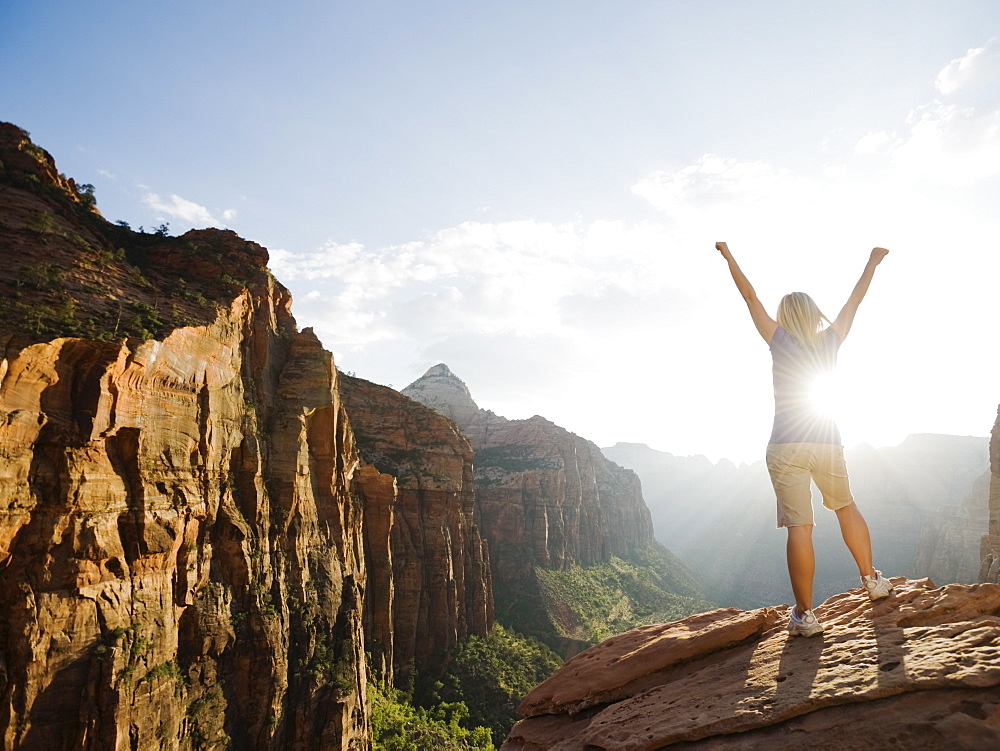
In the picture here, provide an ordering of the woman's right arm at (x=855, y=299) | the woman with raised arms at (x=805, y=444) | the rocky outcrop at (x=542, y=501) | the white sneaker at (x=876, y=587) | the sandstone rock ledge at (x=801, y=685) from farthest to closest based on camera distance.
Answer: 1. the rocky outcrop at (x=542, y=501)
2. the woman's right arm at (x=855, y=299)
3. the white sneaker at (x=876, y=587)
4. the woman with raised arms at (x=805, y=444)
5. the sandstone rock ledge at (x=801, y=685)

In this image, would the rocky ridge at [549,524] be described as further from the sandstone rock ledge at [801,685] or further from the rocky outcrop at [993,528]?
the sandstone rock ledge at [801,685]

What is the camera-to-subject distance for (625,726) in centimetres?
523

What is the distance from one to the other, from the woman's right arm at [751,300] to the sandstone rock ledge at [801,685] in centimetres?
315

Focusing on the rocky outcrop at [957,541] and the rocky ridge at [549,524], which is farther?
the rocky outcrop at [957,541]

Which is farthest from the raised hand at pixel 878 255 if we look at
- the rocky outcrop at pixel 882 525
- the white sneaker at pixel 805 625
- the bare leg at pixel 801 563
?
the rocky outcrop at pixel 882 525

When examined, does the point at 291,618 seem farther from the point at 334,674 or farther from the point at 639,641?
the point at 639,641

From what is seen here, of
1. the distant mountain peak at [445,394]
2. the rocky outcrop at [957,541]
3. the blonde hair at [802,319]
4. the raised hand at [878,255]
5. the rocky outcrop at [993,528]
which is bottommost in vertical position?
the rocky outcrop at [957,541]

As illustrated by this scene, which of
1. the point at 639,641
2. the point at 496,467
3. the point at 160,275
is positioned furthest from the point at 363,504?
the point at 496,467

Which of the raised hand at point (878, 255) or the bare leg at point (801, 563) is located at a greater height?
the raised hand at point (878, 255)

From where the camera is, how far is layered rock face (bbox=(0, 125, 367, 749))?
44.0 feet

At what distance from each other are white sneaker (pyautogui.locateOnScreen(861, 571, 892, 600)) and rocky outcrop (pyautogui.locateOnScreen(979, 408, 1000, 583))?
45.5m

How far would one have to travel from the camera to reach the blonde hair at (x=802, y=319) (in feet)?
18.7

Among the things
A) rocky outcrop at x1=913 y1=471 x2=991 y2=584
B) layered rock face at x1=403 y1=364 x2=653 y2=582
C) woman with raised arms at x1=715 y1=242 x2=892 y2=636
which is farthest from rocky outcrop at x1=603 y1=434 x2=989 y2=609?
woman with raised arms at x1=715 y1=242 x2=892 y2=636

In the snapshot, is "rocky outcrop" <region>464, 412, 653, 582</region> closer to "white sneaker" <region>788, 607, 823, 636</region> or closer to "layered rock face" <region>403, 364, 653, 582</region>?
"layered rock face" <region>403, 364, 653, 582</region>
